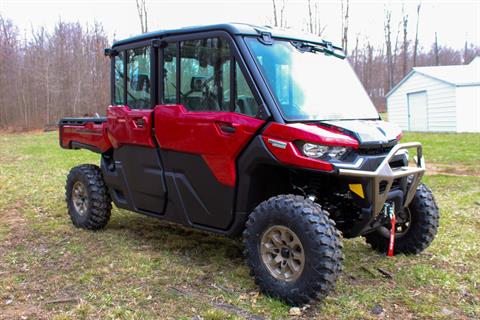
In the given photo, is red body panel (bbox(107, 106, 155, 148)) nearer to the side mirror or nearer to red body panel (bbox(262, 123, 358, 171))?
the side mirror

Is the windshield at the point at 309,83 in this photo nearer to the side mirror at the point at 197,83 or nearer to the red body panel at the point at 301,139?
the red body panel at the point at 301,139

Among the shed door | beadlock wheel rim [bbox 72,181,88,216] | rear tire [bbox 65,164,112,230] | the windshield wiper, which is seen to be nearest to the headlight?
the windshield wiper

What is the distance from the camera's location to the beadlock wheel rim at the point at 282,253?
12.6 ft

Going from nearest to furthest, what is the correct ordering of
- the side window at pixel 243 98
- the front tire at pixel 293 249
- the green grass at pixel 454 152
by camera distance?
1. the front tire at pixel 293 249
2. the side window at pixel 243 98
3. the green grass at pixel 454 152

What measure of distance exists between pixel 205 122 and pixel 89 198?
97.9 inches

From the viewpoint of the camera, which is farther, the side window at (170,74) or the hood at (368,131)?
the side window at (170,74)

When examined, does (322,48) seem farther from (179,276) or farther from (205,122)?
(179,276)

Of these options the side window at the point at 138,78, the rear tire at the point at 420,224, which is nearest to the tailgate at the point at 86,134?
the side window at the point at 138,78

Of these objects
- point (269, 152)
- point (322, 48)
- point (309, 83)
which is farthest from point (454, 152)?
point (269, 152)

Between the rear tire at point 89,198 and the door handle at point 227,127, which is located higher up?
the door handle at point 227,127

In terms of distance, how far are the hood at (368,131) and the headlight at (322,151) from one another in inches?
6.8

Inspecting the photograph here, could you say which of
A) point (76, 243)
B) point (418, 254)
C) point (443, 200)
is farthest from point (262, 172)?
point (443, 200)

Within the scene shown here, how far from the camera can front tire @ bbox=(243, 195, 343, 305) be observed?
3.63 m

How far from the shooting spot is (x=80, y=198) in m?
6.43
